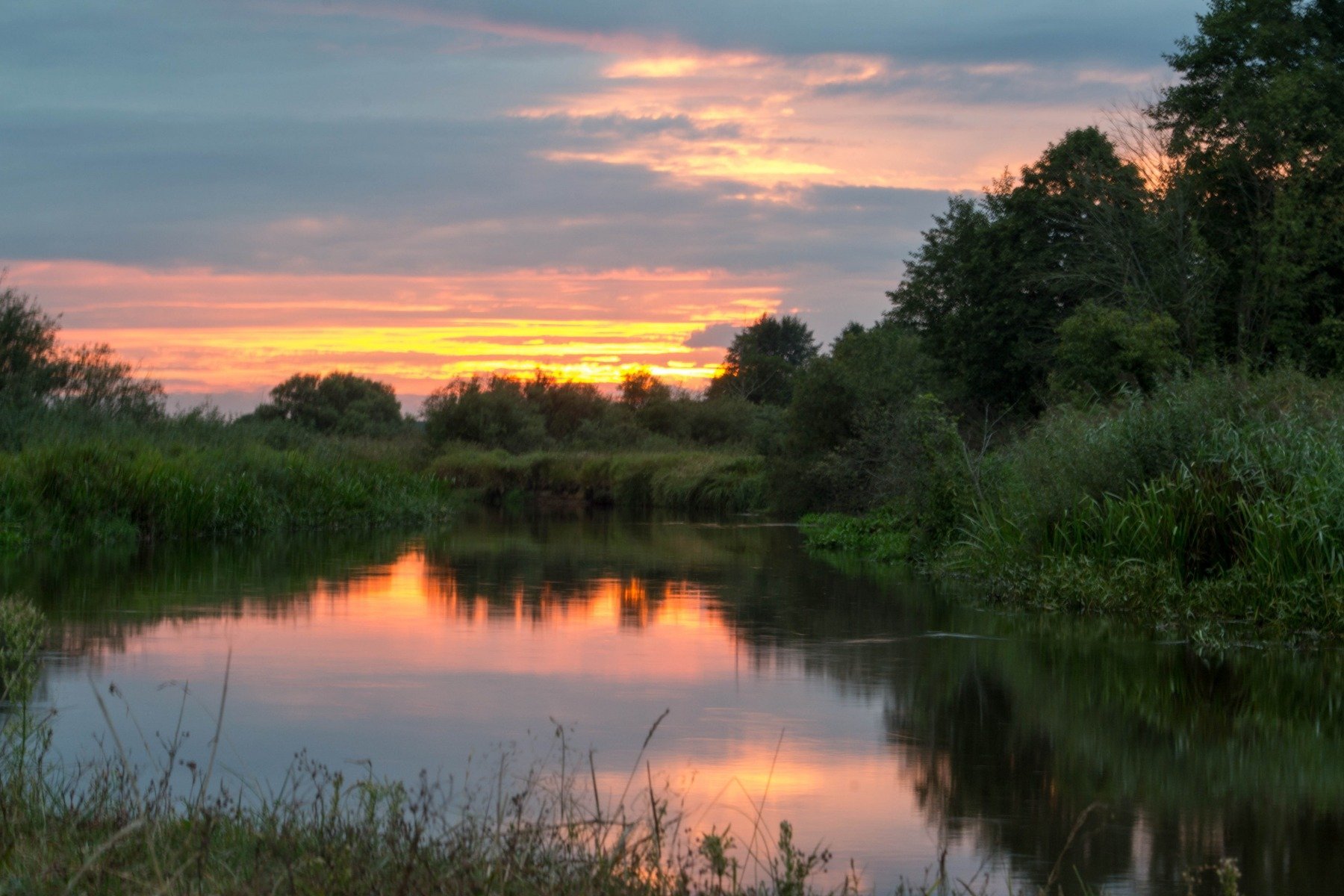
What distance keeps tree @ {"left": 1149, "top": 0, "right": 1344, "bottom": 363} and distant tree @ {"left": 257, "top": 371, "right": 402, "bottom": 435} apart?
54.8 m

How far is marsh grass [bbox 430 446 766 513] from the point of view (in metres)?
45.9

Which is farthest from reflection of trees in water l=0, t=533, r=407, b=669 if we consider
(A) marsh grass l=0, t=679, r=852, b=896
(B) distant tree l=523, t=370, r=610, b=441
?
(B) distant tree l=523, t=370, r=610, b=441

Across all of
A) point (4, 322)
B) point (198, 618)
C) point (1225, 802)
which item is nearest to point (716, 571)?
point (198, 618)

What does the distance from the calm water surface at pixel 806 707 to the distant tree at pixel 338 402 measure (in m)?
64.4

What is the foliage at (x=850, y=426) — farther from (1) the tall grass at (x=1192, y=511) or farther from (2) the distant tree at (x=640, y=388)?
(2) the distant tree at (x=640, y=388)

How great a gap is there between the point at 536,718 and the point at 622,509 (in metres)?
38.1

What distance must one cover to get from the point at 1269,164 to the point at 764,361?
63.5 metres

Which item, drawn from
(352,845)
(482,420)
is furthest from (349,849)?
(482,420)

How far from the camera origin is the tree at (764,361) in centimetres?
9169

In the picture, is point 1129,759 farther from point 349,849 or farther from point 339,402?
point 339,402

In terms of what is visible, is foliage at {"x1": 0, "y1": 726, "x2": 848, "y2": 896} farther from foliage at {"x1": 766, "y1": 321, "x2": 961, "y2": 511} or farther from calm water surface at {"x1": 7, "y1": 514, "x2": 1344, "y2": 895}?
foliage at {"x1": 766, "y1": 321, "x2": 961, "y2": 511}

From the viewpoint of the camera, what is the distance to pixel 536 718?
31.6 feet

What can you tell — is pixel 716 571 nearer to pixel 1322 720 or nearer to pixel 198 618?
pixel 198 618

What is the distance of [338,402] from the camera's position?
86938mm
